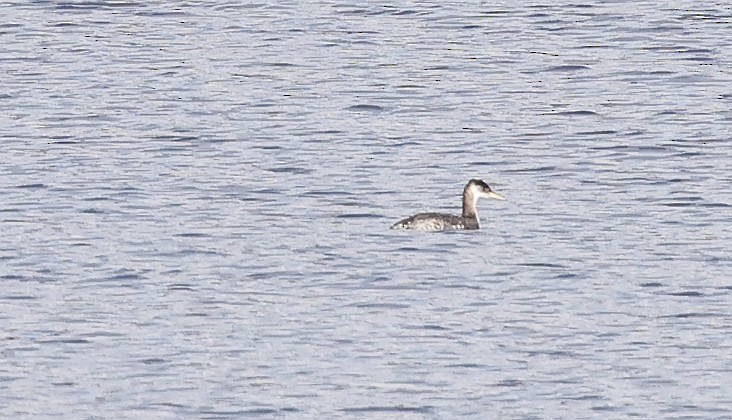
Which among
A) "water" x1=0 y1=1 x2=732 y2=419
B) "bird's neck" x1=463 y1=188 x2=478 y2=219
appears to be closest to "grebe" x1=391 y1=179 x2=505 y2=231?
"bird's neck" x1=463 y1=188 x2=478 y2=219

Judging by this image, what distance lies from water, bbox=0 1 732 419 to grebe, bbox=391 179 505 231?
19 cm

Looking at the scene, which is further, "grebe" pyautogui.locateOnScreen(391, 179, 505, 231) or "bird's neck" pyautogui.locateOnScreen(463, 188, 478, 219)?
"bird's neck" pyautogui.locateOnScreen(463, 188, 478, 219)

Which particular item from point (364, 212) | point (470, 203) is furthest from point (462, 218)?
point (364, 212)

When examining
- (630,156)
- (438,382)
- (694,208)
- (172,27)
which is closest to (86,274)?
(438,382)

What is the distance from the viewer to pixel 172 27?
4406 centimetres

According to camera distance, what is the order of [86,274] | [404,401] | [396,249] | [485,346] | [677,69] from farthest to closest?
[677,69] < [396,249] < [86,274] < [485,346] < [404,401]

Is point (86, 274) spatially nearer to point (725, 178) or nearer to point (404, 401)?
point (404, 401)

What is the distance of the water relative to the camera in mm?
19500

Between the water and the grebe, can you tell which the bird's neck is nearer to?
the grebe

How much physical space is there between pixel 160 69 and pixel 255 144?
23.3 feet

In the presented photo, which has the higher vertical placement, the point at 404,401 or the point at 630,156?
the point at 630,156

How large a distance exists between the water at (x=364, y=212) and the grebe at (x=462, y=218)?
0.19 m

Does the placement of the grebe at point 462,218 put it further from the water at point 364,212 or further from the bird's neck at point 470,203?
the water at point 364,212

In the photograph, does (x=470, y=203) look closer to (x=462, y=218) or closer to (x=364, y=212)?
(x=462, y=218)
